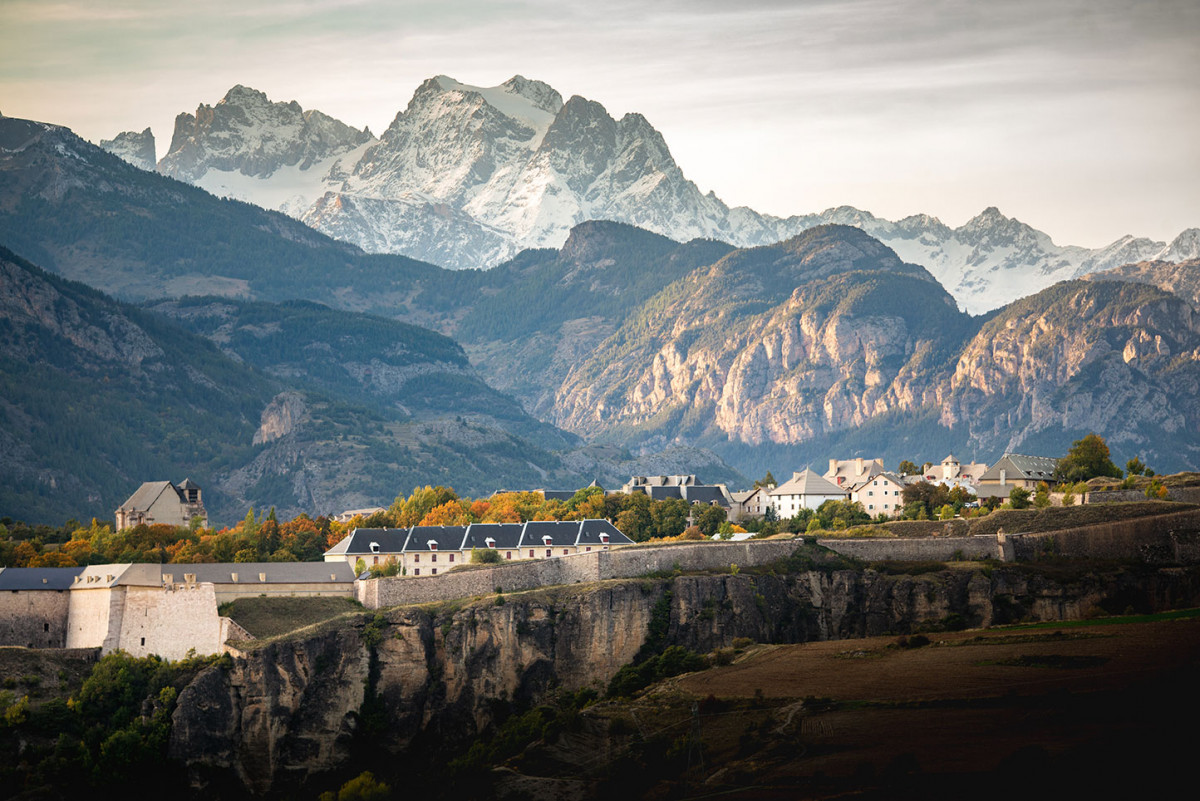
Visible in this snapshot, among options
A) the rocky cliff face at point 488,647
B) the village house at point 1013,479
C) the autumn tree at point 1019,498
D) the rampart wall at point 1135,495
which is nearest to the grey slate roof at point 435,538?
the rocky cliff face at point 488,647

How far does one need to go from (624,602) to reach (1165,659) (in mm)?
50696

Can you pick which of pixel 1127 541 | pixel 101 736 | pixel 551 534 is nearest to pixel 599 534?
pixel 551 534

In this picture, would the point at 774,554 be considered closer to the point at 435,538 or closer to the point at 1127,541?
the point at 1127,541

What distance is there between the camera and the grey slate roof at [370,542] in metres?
163

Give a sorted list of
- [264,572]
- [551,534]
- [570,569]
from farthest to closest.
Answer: [551,534] < [570,569] < [264,572]

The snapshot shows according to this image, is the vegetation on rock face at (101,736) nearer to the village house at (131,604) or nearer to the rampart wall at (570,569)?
the village house at (131,604)

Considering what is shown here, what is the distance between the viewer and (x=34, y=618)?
142 metres

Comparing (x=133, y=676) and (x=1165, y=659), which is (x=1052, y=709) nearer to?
(x=1165, y=659)

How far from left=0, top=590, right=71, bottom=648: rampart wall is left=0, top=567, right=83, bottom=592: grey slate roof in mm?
411

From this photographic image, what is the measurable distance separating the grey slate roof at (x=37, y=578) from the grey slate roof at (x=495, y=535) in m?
36.0

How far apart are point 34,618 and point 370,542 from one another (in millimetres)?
32816

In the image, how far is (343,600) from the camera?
149 metres

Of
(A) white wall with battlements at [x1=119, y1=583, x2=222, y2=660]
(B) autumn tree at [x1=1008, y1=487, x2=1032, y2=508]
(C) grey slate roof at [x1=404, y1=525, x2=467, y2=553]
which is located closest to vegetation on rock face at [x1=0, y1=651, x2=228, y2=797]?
(A) white wall with battlements at [x1=119, y1=583, x2=222, y2=660]

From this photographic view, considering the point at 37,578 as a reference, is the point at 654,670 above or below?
below
